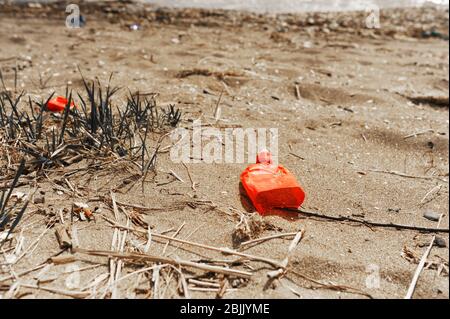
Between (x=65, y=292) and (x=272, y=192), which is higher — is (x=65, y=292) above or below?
below

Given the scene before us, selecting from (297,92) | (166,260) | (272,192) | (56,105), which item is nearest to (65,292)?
(166,260)

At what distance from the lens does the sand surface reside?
3.74ft

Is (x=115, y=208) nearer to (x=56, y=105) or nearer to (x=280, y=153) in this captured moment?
(x=280, y=153)

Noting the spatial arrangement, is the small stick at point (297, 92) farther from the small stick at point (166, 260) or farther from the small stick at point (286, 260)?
the small stick at point (166, 260)

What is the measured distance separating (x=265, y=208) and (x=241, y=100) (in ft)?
3.42

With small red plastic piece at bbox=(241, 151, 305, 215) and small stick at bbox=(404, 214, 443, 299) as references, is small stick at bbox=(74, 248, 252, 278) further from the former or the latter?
small stick at bbox=(404, 214, 443, 299)

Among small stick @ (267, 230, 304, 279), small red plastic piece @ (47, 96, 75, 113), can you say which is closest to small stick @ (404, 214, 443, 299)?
small stick @ (267, 230, 304, 279)

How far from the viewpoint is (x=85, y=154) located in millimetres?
1583

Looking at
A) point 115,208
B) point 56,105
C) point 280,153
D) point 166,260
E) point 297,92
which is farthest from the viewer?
point 297,92

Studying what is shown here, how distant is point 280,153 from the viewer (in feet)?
5.90

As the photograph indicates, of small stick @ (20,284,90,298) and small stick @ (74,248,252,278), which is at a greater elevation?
small stick @ (74,248,252,278)

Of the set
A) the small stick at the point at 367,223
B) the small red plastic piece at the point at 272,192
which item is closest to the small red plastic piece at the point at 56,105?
the small red plastic piece at the point at 272,192

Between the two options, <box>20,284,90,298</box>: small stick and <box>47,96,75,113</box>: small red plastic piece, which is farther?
<box>47,96,75,113</box>: small red plastic piece

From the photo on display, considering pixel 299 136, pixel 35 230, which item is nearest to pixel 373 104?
pixel 299 136
